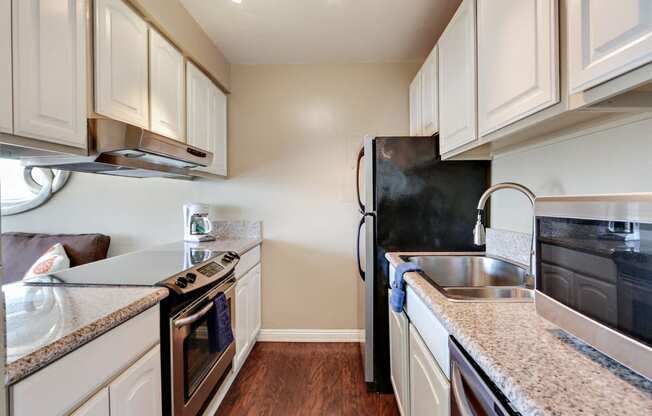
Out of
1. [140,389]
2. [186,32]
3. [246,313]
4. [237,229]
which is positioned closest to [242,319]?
[246,313]

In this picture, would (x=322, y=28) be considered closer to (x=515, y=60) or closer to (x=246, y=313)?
(x=515, y=60)

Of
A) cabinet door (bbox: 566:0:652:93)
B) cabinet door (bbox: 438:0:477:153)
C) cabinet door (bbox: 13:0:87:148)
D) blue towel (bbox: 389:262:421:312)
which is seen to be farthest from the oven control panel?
cabinet door (bbox: 566:0:652:93)

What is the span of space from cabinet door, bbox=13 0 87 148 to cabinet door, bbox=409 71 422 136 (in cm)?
205

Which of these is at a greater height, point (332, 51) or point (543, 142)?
point (332, 51)

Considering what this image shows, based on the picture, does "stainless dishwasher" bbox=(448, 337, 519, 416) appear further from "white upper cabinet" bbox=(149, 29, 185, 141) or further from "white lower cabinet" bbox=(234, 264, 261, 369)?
"white upper cabinet" bbox=(149, 29, 185, 141)

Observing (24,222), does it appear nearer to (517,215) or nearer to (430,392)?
(430,392)

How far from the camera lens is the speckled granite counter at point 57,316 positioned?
28.1 inches

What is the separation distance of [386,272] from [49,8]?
6.53 ft

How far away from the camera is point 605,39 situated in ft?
2.42

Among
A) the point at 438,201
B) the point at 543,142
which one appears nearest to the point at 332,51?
the point at 438,201

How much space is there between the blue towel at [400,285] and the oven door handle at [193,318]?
95 centimetres

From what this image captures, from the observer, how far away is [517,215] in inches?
65.5

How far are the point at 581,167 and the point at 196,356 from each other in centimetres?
192

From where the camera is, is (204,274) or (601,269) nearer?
(601,269)
